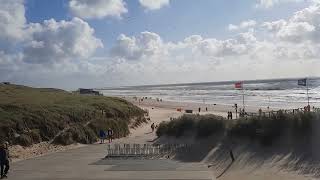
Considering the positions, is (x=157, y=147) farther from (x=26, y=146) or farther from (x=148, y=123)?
(x=148, y=123)

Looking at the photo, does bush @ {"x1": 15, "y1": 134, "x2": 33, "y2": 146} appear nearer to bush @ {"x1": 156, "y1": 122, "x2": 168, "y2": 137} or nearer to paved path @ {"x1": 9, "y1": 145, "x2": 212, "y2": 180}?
paved path @ {"x1": 9, "y1": 145, "x2": 212, "y2": 180}

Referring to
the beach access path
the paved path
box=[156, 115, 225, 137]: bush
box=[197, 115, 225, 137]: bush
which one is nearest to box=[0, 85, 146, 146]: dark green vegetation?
the beach access path

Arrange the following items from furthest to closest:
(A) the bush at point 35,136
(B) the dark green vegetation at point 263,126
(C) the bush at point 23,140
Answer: (A) the bush at point 35,136 < (C) the bush at point 23,140 < (B) the dark green vegetation at point 263,126

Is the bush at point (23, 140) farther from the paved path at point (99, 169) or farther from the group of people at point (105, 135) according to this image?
the group of people at point (105, 135)

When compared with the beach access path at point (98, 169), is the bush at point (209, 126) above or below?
above

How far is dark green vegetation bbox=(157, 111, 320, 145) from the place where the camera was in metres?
21.8

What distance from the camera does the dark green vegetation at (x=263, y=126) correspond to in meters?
21.8

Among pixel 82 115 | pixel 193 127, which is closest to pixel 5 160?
pixel 193 127

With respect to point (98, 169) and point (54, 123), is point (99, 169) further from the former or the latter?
point (54, 123)

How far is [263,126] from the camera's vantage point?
2308cm

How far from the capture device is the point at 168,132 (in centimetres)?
3100

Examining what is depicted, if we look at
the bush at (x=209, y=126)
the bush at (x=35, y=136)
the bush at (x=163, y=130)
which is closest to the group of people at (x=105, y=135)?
the bush at (x=163, y=130)

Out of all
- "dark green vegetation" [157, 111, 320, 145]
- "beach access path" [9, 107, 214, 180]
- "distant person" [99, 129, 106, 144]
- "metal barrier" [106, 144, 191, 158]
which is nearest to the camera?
"beach access path" [9, 107, 214, 180]

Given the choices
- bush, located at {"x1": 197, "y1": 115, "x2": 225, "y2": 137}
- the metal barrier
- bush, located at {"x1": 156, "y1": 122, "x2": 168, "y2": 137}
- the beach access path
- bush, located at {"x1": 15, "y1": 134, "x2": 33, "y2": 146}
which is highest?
bush, located at {"x1": 197, "y1": 115, "x2": 225, "y2": 137}
